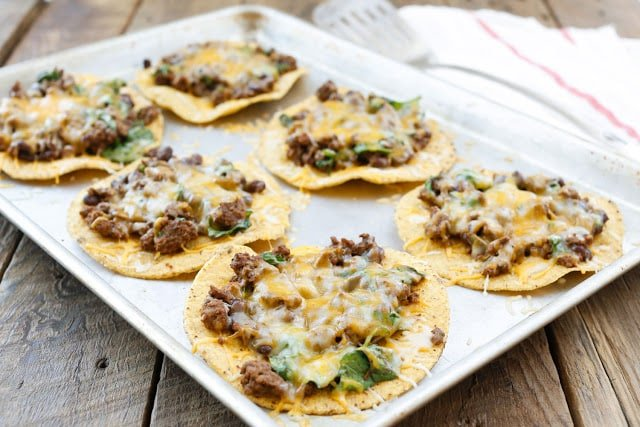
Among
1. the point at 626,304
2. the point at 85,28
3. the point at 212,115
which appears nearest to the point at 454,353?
the point at 626,304

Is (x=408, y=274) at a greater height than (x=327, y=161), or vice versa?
(x=408, y=274)

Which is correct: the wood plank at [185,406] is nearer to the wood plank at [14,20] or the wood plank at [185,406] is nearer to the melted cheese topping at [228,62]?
the melted cheese topping at [228,62]

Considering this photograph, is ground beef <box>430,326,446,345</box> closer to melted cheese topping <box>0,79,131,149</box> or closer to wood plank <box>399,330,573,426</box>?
wood plank <box>399,330,573,426</box>

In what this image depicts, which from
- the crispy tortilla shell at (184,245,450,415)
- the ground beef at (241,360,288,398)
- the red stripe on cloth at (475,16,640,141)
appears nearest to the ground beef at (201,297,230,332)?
the crispy tortilla shell at (184,245,450,415)

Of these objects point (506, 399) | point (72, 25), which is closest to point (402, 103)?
point (506, 399)

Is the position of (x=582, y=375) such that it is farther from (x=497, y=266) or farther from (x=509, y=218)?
(x=509, y=218)
